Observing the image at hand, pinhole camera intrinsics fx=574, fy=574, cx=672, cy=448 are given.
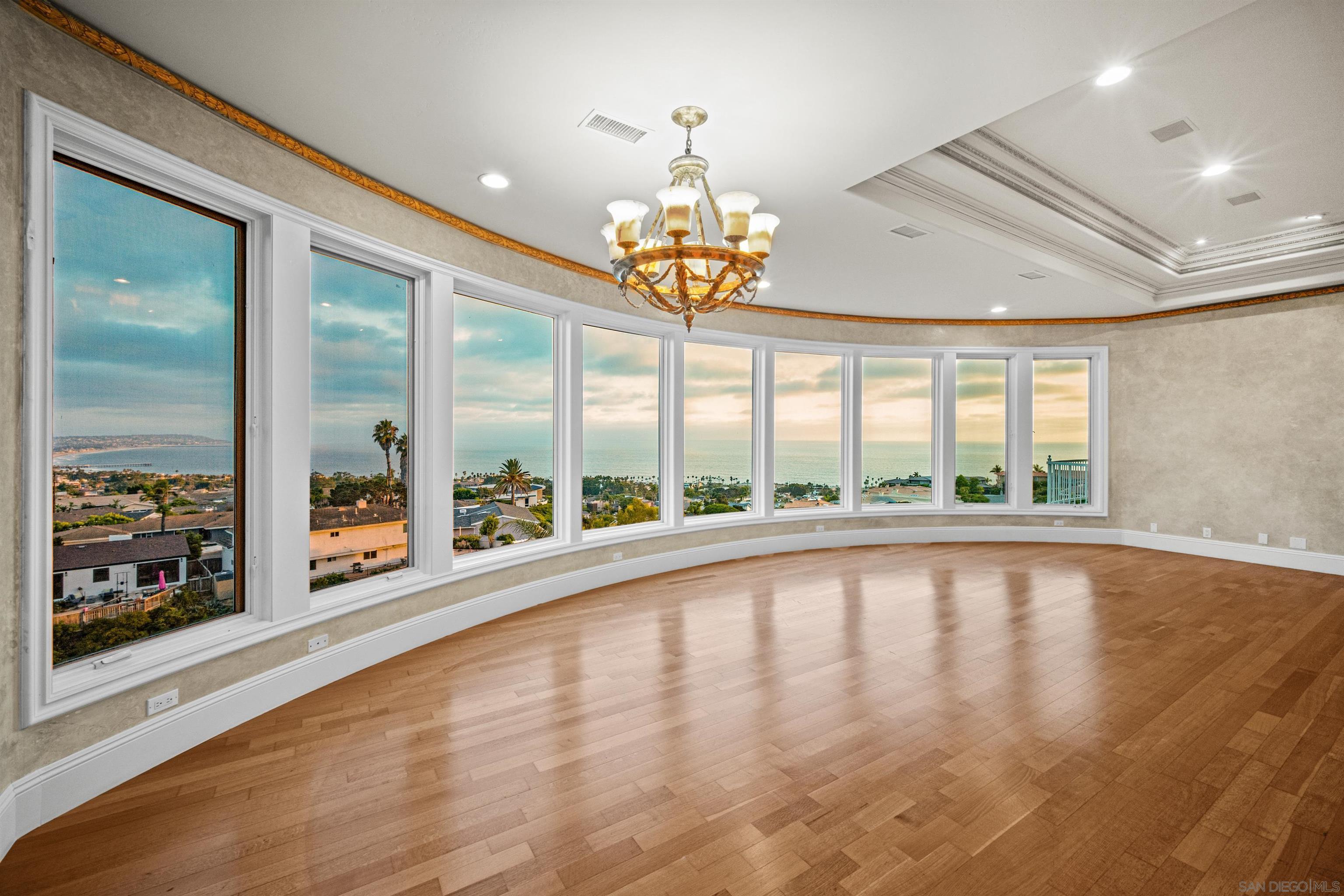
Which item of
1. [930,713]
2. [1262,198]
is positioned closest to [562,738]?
[930,713]

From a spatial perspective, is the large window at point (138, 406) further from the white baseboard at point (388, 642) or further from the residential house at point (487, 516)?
the residential house at point (487, 516)

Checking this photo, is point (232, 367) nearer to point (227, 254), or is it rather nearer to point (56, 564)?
point (227, 254)

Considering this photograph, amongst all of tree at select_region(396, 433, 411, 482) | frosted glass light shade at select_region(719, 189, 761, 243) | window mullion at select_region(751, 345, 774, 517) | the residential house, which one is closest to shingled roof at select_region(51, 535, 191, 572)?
tree at select_region(396, 433, 411, 482)

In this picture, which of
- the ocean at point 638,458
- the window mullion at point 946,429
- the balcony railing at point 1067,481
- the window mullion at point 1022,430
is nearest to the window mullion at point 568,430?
the ocean at point 638,458

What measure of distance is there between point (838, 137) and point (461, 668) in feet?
12.5

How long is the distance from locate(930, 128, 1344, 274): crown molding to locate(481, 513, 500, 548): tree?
3912 mm

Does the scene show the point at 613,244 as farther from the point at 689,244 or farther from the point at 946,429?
the point at 946,429

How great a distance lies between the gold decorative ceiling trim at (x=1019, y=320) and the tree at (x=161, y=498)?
5299mm

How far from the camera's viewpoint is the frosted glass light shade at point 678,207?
2.63m

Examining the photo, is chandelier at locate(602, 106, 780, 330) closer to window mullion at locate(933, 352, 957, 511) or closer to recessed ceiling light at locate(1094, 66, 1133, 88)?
recessed ceiling light at locate(1094, 66, 1133, 88)

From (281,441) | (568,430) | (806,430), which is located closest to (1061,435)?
(806,430)

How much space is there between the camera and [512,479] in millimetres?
4953

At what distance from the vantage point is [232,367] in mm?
3018

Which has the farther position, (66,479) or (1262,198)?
(1262,198)
